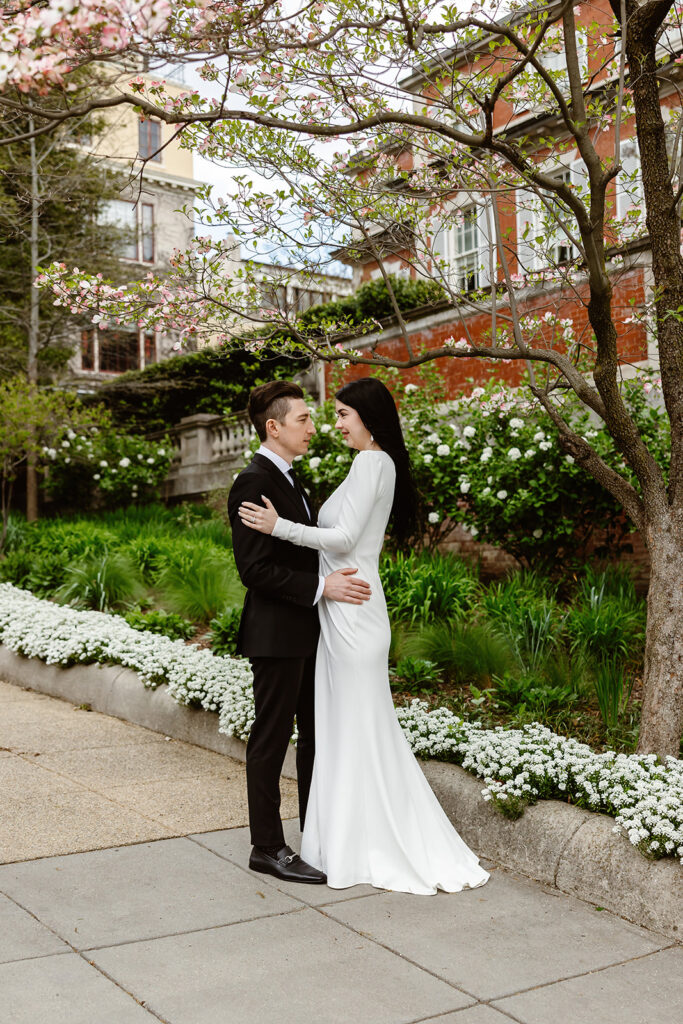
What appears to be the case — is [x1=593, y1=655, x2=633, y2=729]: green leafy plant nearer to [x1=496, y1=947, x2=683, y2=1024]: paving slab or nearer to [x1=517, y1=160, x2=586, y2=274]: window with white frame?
[x1=496, y1=947, x2=683, y2=1024]: paving slab

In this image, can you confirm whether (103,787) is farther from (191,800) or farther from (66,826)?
(66,826)

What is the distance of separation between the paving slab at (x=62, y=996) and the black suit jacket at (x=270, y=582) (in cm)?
144

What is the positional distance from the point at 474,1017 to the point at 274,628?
69.8 inches

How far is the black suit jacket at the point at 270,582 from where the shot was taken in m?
4.21

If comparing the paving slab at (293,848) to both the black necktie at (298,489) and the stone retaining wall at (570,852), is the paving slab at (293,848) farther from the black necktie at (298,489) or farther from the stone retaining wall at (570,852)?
the black necktie at (298,489)

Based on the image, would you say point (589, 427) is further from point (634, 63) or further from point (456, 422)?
point (634, 63)

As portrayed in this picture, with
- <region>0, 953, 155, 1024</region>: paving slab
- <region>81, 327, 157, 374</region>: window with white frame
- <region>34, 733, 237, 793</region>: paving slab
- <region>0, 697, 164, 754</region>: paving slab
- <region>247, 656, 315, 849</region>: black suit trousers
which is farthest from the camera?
<region>81, 327, 157, 374</region>: window with white frame

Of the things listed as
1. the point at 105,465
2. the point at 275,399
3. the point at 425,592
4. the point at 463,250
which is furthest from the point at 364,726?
the point at 105,465

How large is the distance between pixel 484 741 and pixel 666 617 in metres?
1.09

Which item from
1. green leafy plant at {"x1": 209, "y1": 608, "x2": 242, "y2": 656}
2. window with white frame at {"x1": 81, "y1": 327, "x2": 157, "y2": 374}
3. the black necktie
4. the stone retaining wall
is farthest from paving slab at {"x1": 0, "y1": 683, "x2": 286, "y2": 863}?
window with white frame at {"x1": 81, "y1": 327, "x2": 157, "y2": 374}

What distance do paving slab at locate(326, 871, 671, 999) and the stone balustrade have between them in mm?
13584

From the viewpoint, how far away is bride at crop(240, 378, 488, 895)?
4129 mm

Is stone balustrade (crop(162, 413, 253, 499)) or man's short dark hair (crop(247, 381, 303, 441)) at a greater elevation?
stone balustrade (crop(162, 413, 253, 499))

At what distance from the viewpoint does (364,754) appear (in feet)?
13.7
